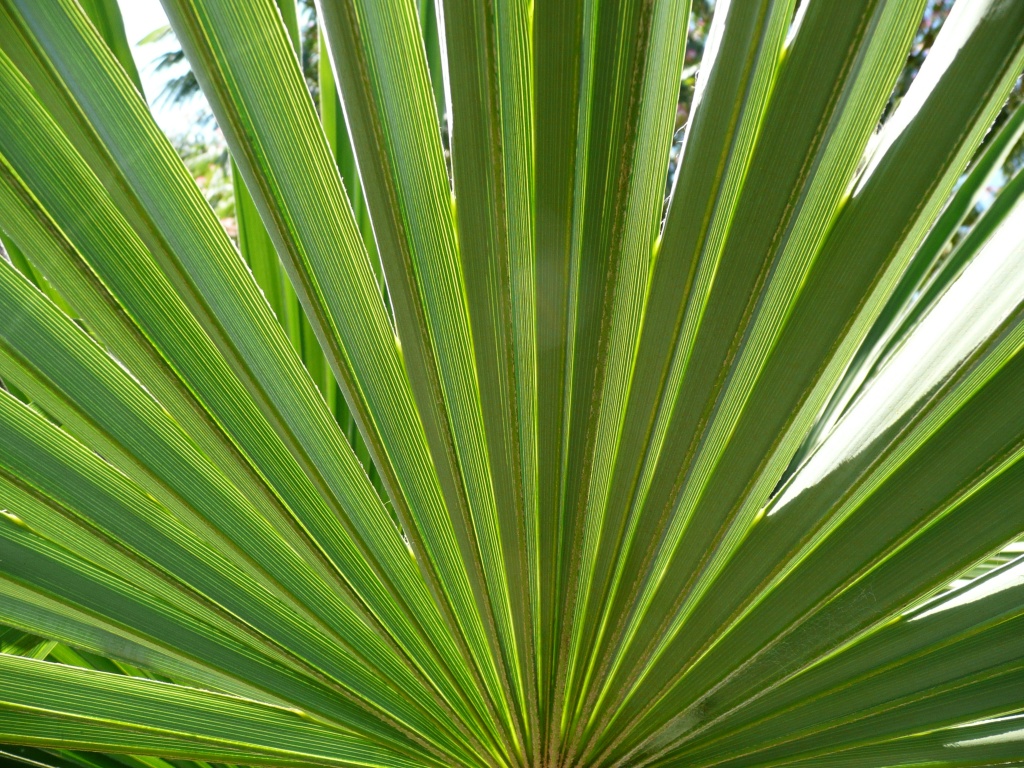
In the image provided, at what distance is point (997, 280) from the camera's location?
907 mm

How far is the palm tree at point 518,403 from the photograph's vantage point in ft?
2.68

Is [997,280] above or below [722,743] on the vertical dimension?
above

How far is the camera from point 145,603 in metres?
1.13

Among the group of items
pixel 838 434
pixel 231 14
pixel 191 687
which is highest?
pixel 231 14

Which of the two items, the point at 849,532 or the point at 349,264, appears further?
the point at 849,532

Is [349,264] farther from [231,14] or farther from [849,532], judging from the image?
[849,532]

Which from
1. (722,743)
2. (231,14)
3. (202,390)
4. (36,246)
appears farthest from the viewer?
(722,743)

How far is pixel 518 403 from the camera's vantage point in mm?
1090

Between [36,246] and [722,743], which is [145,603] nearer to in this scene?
[36,246]

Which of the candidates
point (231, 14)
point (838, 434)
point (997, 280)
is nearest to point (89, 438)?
point (231, 14)

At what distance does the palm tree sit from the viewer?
82 cm

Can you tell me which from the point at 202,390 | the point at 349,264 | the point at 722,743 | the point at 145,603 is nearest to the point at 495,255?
the point at 349,264

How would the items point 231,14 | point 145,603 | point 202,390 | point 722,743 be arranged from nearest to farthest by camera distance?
1. point 231,14
2. point 202,390
3. point 145,603
4. point 722,743

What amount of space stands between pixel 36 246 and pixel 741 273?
2.67 ft
